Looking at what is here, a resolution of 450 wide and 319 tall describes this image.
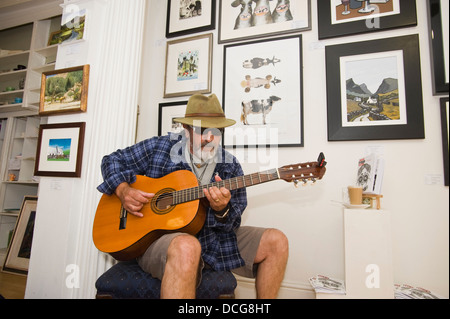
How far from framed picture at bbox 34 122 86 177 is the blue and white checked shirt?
0.50 m

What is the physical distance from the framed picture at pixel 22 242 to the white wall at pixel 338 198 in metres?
2.72

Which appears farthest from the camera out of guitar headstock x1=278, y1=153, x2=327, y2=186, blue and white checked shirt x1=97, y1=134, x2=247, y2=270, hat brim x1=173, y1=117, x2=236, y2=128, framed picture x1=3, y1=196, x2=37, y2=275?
framed picture x1=3, y1=196, x2=37, y2=275

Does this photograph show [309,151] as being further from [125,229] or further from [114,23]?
[114,23]

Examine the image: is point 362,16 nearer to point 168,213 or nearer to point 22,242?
point 168,213

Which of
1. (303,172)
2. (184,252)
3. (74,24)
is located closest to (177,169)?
(184,252)

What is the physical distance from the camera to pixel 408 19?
6.02ft

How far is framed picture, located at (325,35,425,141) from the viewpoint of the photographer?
1785 millimetres

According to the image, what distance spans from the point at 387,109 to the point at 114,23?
2.24 meters

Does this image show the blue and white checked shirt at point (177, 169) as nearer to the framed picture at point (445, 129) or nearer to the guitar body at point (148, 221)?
the guitar body at point (148, 221)

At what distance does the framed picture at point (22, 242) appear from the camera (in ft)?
9.98

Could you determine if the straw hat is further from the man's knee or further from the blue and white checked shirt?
the man's knee

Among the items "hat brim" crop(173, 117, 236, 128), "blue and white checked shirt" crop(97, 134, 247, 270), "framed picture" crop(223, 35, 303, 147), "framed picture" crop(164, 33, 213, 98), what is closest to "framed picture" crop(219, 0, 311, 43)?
"framed picture" crop(223, 35, 303, 147)

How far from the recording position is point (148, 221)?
138cm

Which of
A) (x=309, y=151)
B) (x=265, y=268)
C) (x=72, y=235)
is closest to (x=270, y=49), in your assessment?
(x=309, y=151)
